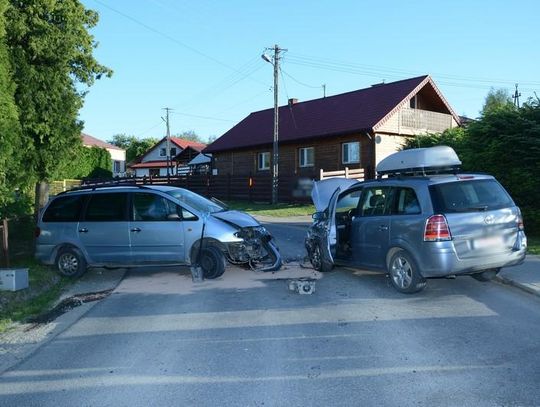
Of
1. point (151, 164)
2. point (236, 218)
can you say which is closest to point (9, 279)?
point (236, 218)

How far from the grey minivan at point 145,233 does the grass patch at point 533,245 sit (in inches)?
201

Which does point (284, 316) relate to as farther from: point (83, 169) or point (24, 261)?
point (83, 169)

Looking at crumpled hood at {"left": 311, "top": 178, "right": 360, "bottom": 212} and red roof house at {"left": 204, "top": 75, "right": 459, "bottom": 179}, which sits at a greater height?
red roof house at {"left": 204, "top": 75, "right": 459, "bottom": 179}

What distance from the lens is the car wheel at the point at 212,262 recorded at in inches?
377

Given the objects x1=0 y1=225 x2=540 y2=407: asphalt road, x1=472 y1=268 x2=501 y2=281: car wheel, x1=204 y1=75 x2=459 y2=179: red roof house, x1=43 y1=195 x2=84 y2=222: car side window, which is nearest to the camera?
x1=0 y1=225 x2=540 y2=407: asphalt road

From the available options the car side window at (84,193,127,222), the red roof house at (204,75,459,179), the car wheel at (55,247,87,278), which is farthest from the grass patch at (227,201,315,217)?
the car wheel at (55,247,87,278)

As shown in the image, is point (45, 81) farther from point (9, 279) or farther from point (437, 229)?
point (437, 229)

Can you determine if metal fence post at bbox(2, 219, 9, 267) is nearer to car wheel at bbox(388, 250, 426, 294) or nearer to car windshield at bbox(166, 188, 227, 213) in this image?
car windshield at bbox(166, 188, 227, 213)

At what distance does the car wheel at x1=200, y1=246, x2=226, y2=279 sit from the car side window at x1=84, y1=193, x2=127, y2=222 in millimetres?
1707

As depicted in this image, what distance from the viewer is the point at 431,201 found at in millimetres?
7559

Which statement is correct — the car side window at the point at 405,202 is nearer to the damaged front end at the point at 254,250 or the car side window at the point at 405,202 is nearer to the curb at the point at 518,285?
the curb at the point at 518,285

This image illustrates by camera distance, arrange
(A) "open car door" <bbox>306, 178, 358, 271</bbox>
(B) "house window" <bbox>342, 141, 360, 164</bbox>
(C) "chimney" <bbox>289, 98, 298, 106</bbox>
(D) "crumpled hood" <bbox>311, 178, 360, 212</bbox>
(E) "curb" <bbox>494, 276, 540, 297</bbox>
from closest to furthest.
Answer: (E) "curb" <bbox>494, 276, 540, 297</bbox> → (A) "open car door" <bbox>306, 178, 358, 271</bbox> → (D) "crumpled hood" <bbox>311, 178, 360, 212</bbox> → (B) "house window" <bbox>342, 141, 360, 164</bbox> → (C) "chimney" <bbox>289, 98, 298, 106</bbox>

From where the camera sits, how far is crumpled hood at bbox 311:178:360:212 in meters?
10.9

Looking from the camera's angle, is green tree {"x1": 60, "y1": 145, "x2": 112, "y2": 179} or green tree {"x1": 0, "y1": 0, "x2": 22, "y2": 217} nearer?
green tree {"x1": 0, "y1": 0, "x2": 22, "y2": 217}
